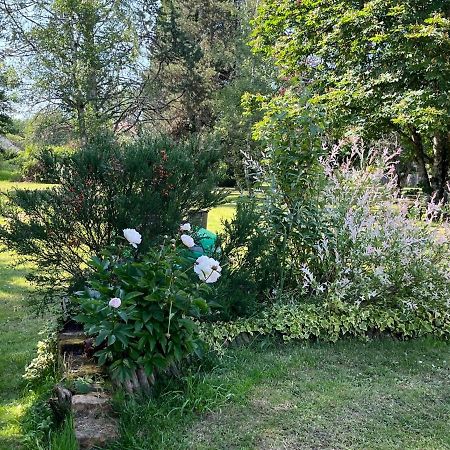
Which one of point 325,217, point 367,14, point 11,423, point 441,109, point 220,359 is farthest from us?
point 367,14

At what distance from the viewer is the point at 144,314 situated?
2.26 m

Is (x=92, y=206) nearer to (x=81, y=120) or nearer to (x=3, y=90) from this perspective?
(x=81, y=120)

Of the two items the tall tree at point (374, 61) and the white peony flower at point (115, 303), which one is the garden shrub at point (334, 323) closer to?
the white peony flower at point (115, 303)

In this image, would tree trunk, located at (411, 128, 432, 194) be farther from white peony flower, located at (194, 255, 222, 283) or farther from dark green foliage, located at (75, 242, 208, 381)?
dark green foliage, located at (75, 242, 208, 381)

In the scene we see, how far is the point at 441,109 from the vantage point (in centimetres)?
830

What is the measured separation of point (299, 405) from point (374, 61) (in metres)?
9.02

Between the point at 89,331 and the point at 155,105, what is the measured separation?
1522 centimetres

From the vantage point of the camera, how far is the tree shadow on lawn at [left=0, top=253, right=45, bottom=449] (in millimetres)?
2436

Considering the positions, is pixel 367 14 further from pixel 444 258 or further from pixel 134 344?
pixel 134 344

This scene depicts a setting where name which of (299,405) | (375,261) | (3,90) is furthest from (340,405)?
(3,90)

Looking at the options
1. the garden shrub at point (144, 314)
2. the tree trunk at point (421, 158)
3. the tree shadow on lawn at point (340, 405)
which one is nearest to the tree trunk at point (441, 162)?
the tree trunk at point (421, 158)

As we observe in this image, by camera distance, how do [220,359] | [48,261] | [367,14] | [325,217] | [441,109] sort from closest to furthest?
[220,359] → [48,261] → [325,217] → [441,109] → [367,14]

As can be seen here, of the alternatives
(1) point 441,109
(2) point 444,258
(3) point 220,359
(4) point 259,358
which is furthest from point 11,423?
(1) point 441,109

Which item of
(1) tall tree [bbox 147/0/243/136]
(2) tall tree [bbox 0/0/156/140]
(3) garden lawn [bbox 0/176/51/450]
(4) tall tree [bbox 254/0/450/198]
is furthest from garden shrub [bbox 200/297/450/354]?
(1) tall tree [bbox 147/0/243/136]
